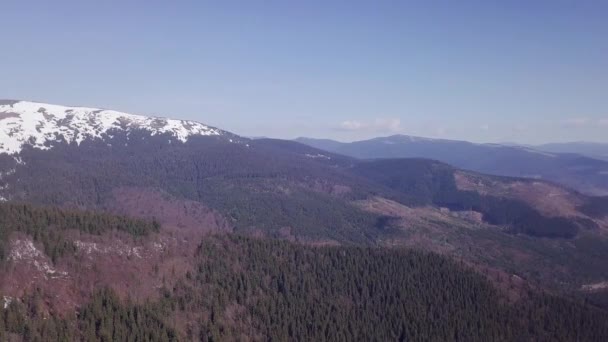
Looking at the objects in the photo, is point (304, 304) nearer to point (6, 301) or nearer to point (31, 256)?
point (31, 256)

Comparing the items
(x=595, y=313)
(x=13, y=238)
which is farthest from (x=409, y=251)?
(x=13, y=238)

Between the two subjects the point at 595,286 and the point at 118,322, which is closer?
the point at 118,322

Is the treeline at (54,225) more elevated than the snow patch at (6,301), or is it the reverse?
the treeline at (54,225)

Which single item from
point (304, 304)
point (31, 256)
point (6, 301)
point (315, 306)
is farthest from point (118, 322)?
point (315, 306)

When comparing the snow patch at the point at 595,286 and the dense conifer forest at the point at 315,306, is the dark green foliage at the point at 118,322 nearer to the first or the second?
the dense conifer forest at the point at 315,306

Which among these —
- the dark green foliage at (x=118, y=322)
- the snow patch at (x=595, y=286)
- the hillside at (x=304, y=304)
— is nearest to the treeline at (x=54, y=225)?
the hillside at (x=304, y=304)

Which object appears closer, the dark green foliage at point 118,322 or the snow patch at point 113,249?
the dark green foliage at point 118,322

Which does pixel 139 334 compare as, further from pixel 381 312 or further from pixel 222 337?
pixel 381 312
